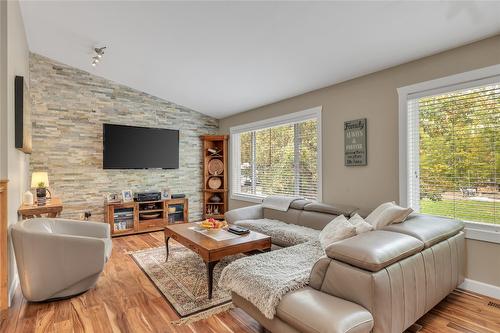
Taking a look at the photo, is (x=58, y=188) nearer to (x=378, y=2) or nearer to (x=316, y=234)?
(x=316, y=234)

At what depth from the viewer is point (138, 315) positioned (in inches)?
91.9

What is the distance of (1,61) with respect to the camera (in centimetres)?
247

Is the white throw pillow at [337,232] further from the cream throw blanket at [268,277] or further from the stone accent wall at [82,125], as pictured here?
the stone accent wall at [82,125]

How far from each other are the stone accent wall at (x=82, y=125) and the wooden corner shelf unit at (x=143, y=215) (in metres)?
0.32

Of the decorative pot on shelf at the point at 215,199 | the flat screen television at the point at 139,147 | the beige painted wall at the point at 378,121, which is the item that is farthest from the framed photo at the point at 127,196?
the beige painted wall at the point at 378,121

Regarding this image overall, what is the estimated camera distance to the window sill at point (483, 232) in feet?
8.35

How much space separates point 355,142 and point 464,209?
1362mm

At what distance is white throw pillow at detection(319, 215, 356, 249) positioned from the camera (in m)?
2.56

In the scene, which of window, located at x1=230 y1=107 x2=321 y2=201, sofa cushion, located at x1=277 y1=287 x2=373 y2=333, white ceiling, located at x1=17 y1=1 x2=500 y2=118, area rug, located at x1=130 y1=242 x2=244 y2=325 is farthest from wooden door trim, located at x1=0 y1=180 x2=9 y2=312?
window, located at x1=230 y1=107 x2=321 y2=201

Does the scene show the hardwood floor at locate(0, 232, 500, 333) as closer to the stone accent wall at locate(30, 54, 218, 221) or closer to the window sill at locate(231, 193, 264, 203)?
the stone accent wall at locate(30, 54, 218, 221)

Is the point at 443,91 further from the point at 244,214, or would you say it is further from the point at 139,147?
the point at 139,147

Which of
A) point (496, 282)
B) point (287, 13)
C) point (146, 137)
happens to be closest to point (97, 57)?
point (146, 137)

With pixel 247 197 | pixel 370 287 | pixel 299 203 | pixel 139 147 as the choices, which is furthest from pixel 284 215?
pixel 139 147

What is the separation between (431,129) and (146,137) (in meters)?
4.62
